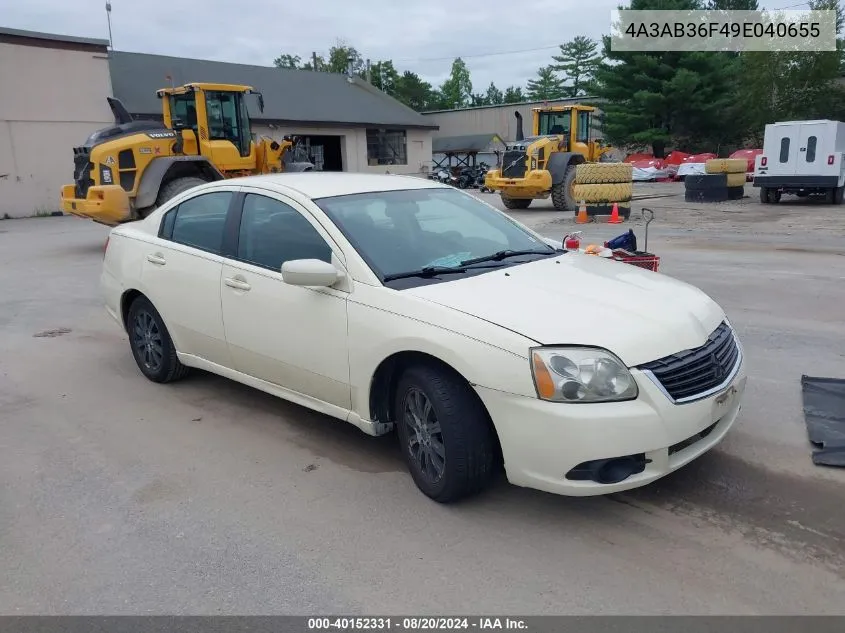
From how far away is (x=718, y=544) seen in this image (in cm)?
303

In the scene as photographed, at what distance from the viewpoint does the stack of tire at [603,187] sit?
55.0ft

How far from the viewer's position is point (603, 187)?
1673 cm

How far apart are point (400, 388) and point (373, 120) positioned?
113 ft

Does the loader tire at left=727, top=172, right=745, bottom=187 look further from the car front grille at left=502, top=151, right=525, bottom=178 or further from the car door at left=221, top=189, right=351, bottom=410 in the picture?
the car door at left=221, top=189, right=351, bottom=410

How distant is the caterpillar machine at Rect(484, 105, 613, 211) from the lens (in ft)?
62.2

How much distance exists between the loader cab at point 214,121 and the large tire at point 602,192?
7798 millimetres

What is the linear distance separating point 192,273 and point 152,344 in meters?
0.92

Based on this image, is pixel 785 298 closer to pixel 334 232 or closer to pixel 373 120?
pixel 334 232

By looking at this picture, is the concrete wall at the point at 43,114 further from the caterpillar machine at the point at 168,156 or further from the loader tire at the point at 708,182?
the loader tire at the point at 708,182

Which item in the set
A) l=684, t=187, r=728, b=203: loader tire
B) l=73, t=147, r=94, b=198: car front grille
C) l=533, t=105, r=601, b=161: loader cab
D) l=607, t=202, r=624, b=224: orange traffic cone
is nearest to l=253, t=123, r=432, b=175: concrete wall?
l=533, t=105, r=601, b=161: loader cab

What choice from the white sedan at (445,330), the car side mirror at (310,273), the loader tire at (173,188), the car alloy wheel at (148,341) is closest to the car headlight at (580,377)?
the white sedan at (445,330)

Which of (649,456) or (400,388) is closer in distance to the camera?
(649,456)

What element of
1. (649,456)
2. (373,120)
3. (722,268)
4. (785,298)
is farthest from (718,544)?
(373,120)

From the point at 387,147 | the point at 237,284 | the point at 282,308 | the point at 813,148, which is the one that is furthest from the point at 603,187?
the point at 387,147
